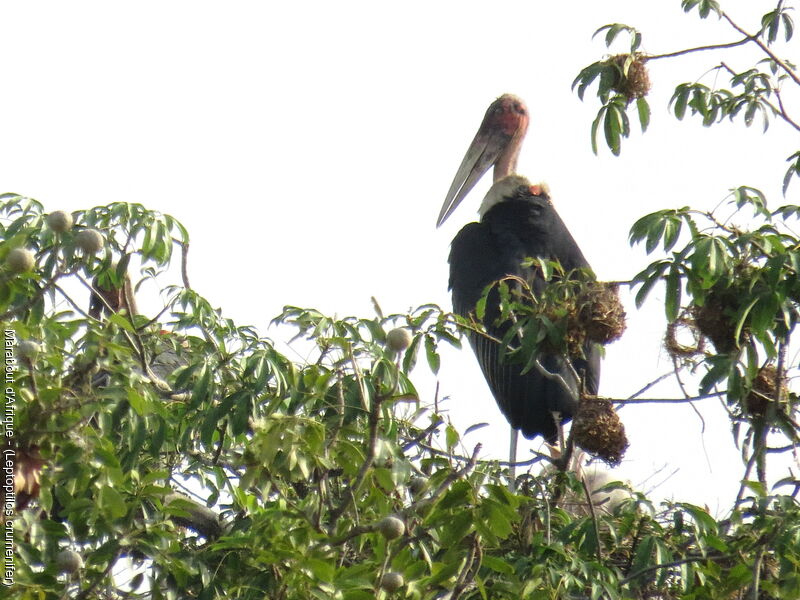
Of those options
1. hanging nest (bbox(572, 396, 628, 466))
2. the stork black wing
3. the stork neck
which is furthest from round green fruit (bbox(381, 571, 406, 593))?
the stork neck

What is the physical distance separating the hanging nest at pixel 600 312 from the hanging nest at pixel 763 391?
15.8 inches

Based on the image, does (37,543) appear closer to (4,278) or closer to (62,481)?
(62,481)

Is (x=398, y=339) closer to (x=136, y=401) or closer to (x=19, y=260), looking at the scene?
(x=136, y=401)

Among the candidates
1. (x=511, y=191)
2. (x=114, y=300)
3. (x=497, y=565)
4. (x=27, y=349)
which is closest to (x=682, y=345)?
(x=497, y=565)

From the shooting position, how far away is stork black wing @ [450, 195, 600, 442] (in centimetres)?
646

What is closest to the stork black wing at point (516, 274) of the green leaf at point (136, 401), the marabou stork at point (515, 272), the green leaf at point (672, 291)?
the marabou stork at point (515, 272)

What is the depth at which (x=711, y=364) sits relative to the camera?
345 cm

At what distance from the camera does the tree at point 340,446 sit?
272cm

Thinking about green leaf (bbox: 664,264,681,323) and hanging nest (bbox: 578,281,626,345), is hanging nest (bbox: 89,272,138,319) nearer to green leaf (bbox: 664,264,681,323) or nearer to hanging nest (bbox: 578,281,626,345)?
hanging nest (bbox: 578,281,626,345)

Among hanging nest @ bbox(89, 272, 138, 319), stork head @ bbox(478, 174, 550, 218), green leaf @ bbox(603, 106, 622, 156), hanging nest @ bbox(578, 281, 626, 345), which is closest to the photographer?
hanging nest @ bbox(578, 281, 626, 345)

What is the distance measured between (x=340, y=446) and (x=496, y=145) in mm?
6050

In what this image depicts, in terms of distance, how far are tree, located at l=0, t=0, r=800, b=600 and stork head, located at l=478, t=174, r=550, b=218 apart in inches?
125

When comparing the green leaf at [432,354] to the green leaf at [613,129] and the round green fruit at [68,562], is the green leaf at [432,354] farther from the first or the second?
the round green fruit at [68,562]

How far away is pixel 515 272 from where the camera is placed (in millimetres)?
6723
